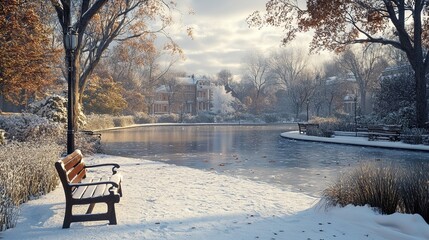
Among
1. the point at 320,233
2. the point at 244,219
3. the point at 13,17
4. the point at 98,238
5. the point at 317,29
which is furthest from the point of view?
the point at 317,29

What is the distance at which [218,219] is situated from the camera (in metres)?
6.02

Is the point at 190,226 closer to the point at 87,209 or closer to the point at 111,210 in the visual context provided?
the point at 111,210

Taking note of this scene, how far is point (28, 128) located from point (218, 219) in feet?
43.9

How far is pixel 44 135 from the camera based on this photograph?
52.5ft

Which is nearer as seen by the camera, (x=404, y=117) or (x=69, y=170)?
(x=69, y=170)

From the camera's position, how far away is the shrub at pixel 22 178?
5.49 meters

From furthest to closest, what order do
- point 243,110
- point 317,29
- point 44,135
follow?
point 243,110 < point 317,29 < point 44,135

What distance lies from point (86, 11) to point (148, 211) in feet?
38.8

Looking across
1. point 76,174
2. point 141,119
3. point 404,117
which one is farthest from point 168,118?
point 76,174

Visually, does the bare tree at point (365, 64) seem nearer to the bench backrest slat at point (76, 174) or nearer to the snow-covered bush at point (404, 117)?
the snow-covered bush at point (404, 117)

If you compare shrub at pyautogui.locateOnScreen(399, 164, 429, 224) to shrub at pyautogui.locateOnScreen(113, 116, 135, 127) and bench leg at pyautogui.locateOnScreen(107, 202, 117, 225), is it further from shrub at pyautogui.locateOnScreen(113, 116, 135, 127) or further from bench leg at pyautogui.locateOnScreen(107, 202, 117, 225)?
shrub at pyautogui.locateOnScreen(113, 116, 135, 127)

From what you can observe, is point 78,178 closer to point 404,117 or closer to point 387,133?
point 387,133

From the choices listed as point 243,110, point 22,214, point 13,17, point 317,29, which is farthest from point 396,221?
point 243,110

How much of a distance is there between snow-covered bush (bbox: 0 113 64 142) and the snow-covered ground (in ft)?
31.1
